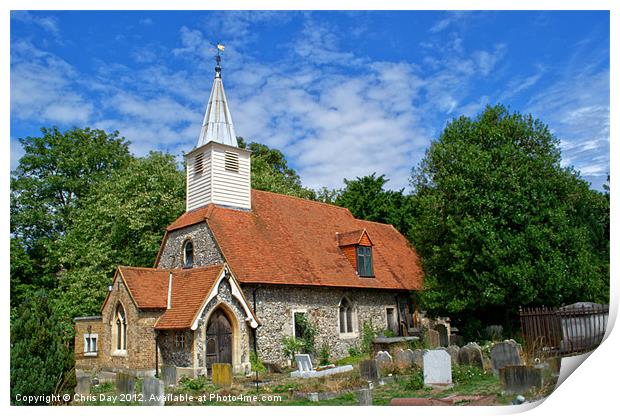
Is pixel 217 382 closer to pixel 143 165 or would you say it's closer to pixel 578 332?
pixel 578 332

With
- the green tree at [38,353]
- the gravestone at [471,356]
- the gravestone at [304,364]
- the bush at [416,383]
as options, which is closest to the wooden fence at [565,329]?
the gravestone at [471,356]

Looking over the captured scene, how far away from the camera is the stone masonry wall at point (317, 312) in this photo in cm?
1928

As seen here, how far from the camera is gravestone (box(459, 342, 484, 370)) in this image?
16.1m

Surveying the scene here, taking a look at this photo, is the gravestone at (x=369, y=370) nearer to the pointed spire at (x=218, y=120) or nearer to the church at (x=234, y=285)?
the church at (x=234, y=285)

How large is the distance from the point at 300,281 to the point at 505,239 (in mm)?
7486

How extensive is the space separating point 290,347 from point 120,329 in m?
5.87

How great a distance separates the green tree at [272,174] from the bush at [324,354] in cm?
1391

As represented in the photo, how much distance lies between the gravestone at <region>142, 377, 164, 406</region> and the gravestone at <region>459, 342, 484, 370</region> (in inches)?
359

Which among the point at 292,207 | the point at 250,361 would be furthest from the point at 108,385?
the point at 292,207

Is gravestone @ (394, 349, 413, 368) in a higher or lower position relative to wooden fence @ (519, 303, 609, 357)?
lower

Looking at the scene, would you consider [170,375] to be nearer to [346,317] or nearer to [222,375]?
[222,375]

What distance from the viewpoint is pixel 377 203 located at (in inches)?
1341

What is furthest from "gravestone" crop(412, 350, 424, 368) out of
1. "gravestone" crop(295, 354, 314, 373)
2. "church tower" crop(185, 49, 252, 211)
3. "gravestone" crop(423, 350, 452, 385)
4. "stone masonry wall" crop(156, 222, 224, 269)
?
"church tower" crop(185, 49, 252, 211)

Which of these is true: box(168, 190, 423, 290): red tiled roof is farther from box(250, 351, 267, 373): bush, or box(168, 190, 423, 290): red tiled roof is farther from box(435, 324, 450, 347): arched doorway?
box(250, 351, 267, 373): bush
